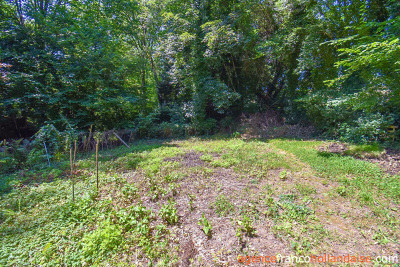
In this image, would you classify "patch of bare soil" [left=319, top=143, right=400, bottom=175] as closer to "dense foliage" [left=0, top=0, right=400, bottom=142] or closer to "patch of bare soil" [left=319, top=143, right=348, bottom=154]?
"patch of bare soil" [left=319, top=143, right=348, bottom=154]

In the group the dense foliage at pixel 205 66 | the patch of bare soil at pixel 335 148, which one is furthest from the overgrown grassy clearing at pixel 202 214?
the dense foliage at pixel 205 66

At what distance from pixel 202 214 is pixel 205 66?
914cm

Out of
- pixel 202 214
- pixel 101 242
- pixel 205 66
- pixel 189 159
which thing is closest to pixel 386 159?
pixel 202 214

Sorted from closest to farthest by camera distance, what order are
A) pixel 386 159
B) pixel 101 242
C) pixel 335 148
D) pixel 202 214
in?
1. pixel 101 242
2. pixel 202 214
3. pixel 386 159
4. pixel 335 148

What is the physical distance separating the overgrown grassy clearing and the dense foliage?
12.1ft

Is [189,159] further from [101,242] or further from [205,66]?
[205,66]

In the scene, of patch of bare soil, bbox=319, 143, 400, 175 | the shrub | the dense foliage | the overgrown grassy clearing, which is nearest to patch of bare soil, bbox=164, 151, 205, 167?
the overgrown grassy clearing

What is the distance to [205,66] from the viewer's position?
978cm

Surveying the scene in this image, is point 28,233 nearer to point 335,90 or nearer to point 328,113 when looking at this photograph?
point 328,113

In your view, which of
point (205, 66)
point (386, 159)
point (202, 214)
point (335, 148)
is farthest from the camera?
point (205, 66)

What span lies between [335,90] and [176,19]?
963 centimetres

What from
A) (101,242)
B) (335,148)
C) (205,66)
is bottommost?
(101,242)

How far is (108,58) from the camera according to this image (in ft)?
27.5

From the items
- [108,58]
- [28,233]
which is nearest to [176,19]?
[108,58]
